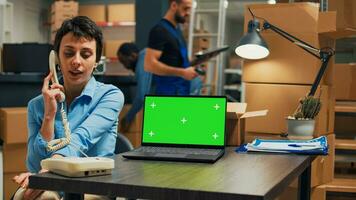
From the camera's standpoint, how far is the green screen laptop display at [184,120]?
171cm

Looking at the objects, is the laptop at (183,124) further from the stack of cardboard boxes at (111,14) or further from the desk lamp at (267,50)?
the stack of cardboard boxes at (111,14)

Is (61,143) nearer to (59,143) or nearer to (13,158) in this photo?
(59,143)

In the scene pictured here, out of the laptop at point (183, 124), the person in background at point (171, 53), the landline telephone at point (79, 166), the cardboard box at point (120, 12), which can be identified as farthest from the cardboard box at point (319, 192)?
the cardboard box at point (120, 12)

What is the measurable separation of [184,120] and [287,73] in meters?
0.92

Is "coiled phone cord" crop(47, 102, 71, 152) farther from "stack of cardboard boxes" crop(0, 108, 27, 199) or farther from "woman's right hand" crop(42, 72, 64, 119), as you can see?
"stack of cardboard boxes" crop(0, 108, 27, 199)

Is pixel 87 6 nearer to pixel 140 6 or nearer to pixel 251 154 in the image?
pixel 140 6

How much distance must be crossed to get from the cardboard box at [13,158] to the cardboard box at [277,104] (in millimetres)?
1627

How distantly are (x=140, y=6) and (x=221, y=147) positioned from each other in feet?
11.5

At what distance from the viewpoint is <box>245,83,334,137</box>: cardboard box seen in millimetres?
2451

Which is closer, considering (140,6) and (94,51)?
(94,51)

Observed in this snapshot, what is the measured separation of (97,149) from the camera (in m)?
1.71

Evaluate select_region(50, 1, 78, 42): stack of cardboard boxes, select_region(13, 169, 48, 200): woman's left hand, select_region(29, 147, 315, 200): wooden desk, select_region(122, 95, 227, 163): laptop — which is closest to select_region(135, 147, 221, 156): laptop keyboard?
select_region(122, 95, 227, 163): laptop

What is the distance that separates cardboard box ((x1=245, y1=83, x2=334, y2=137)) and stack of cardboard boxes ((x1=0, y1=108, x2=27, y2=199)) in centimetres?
163

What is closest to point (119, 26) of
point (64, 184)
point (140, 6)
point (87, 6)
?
point (87, 6)
